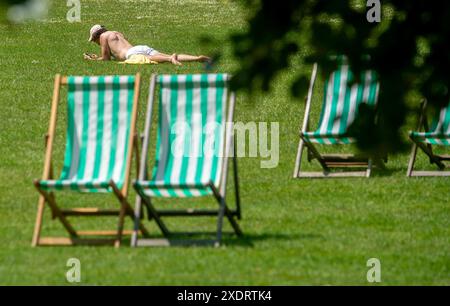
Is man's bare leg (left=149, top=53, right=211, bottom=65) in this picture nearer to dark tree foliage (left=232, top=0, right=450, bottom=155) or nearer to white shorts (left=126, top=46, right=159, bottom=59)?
white shorts (left=126, top=46, right=159, bottom=59)

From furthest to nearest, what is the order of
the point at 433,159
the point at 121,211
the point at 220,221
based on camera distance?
1. the point at 433,159
2. the point at 121,211
3. the point at 220,221

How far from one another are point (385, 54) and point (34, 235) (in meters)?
4.75

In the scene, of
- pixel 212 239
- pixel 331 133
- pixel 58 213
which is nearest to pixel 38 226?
pixel 58 213

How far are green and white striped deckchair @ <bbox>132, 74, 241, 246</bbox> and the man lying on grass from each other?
9.01 metres

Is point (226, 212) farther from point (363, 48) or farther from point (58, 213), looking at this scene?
point (363, 48)

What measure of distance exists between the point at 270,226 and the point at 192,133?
935 mm

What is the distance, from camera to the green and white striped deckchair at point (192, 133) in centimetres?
838

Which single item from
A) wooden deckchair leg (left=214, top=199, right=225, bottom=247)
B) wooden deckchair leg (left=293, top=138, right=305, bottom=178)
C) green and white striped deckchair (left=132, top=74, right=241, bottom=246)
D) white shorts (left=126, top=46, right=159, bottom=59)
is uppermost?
white shorts (left=126, top=46, right=159, bottom=59)

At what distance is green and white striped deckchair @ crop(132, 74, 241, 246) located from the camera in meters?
8.38

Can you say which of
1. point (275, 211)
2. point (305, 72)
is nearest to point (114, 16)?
point (275, 211)

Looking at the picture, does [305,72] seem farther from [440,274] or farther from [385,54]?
[440,274]

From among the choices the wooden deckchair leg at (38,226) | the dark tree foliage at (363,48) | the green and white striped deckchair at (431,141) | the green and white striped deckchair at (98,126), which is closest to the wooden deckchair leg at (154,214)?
the green and white striped deckchair at (98,126)

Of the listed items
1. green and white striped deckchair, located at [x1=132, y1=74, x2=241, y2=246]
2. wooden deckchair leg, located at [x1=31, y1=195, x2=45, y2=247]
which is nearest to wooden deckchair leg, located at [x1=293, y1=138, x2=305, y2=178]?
green and white striped deckchair, located at [x1=132, y1=74, x2=241, y2=246]

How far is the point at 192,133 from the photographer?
28.2ft
